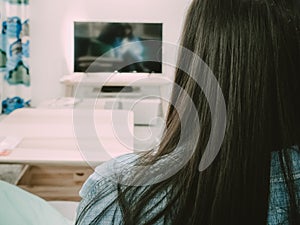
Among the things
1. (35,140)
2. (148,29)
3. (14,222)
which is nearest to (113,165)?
(14,222)

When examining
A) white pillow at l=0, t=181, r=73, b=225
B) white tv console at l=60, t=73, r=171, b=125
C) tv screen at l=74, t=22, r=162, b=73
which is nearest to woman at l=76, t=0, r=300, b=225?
white pillow at l=0, t=181, r=73, b=225

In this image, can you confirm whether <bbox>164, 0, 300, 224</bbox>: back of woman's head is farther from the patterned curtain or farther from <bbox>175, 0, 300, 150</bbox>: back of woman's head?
the patterned curtain

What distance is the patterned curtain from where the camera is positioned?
197 inches

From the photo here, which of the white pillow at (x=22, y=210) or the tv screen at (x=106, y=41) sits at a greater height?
the tv screen at (x=106, y=41)

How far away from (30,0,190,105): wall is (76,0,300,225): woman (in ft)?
15.3

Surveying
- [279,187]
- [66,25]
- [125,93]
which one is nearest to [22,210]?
[279,187]

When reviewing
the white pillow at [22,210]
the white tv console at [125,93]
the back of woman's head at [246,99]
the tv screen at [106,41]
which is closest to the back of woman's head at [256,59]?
the back of woman's head at [246,99]

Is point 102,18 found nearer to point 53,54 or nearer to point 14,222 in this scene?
point 53,54

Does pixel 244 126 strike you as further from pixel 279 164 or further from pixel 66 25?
pixel 66 25

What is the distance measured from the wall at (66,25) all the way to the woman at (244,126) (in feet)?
15.3

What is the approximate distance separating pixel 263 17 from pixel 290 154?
20 cm

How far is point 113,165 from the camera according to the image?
0.69 meters

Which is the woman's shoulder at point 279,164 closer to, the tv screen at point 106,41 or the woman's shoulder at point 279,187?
the woman's shoulder at point 279,187

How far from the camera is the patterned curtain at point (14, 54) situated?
501cm
